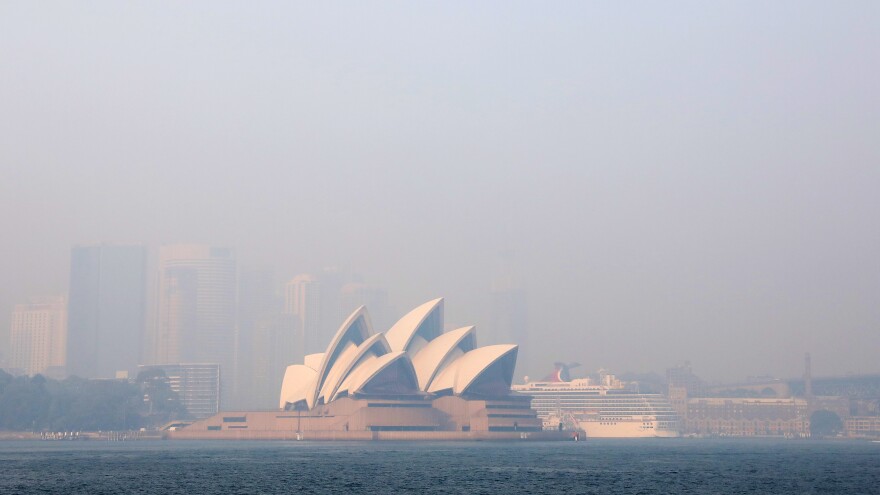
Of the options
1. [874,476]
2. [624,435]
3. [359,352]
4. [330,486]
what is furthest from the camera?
[624,435]

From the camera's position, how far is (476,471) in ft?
235

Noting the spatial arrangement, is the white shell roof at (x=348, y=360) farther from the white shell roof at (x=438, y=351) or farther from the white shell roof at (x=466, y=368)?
the white shell roof at (x=466, y=368)

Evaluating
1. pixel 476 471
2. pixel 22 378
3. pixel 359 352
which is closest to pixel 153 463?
pixel 476 471

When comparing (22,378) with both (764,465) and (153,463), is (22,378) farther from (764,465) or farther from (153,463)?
(764,465)

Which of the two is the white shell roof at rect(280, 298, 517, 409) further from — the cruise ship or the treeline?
the cruise ship

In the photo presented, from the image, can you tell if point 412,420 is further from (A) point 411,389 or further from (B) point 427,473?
(B) point 427,473

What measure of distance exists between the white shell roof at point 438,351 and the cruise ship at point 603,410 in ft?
166

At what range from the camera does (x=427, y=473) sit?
229ft

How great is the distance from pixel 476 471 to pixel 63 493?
25031 millimetres

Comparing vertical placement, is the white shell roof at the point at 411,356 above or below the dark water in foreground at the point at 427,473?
above

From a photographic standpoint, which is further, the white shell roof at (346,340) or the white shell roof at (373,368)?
the white shell roof at (346,340)

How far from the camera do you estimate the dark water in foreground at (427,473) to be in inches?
2318

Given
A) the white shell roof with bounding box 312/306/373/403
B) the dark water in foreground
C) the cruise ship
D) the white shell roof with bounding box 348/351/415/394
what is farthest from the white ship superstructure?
the dark water in foreground

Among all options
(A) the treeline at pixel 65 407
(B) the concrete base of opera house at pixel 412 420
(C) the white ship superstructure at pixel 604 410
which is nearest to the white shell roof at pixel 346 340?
(B) the concrete base of opera house at pixel 412 420
